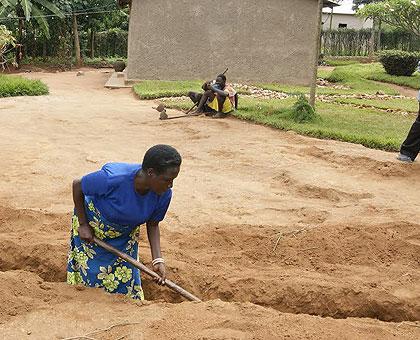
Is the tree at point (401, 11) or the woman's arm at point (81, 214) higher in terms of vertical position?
the tree at point (401, 11)

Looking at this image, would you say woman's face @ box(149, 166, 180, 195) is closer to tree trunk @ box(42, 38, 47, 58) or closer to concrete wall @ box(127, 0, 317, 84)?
concrete wall @ box(127, 0, 317, 84)

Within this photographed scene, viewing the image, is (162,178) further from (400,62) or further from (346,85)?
(400,62)

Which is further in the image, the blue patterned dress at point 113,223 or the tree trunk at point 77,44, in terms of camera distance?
the tree trunk at point 77,44

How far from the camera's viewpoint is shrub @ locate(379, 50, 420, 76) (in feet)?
68.8

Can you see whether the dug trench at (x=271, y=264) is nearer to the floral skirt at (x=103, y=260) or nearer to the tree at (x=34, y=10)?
the floral skirt at (x=103, y=260)

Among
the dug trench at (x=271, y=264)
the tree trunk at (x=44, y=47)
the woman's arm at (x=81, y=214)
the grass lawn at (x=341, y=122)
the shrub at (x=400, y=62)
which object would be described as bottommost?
the dug trench at (x=271, y=264)

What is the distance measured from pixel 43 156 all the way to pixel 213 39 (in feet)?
38.2

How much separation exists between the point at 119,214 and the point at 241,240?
2.04m

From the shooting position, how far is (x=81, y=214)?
3422mm

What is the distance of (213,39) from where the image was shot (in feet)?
60.6

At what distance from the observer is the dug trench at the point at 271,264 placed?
4.10 meters

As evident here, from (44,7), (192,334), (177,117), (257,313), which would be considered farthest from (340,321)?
(44,7)

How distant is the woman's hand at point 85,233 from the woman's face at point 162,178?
1.93 ft

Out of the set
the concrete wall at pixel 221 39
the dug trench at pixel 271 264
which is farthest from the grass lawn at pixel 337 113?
the dug trench at pixel 271 264
